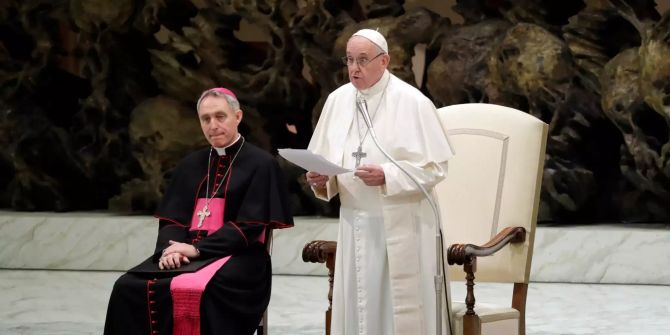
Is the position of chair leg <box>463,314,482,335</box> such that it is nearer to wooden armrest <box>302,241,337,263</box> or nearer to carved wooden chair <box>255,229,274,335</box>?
wooden armrest <box>302,241,337,263</box>

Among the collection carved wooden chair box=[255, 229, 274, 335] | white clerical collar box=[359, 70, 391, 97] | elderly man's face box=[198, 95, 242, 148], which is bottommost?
carved wooden chair box=[255, 229, 274, 335]

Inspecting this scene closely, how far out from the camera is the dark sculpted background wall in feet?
31.2

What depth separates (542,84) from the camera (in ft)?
31.2

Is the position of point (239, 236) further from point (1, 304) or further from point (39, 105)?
point (39, 105)

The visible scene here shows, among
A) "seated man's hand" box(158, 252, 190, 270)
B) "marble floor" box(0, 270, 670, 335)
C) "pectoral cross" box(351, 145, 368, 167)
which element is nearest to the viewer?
"pectoral cross" box(351, 145, 368, 167)

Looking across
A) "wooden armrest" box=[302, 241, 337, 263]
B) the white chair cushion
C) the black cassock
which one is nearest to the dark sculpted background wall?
the white chair cushion

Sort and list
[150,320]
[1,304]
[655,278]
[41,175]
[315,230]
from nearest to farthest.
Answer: [150,320] < [1,304] < [655,278] < [315,230] < [41,175]

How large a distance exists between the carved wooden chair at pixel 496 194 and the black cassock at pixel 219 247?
0.37m

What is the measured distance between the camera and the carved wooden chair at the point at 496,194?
5.88 metres

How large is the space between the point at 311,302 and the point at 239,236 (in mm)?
2898

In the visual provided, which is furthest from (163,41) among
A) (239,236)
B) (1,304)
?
(239,236)

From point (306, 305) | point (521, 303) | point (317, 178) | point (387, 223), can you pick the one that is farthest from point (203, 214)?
point (306, 305)

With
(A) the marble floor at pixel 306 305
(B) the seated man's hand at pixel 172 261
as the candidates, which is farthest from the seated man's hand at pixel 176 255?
(A) the marble floor at pixel 306 305

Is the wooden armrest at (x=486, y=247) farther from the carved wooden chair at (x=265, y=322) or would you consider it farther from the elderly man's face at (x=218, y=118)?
the elderly man's face at (x=218, y=118)
